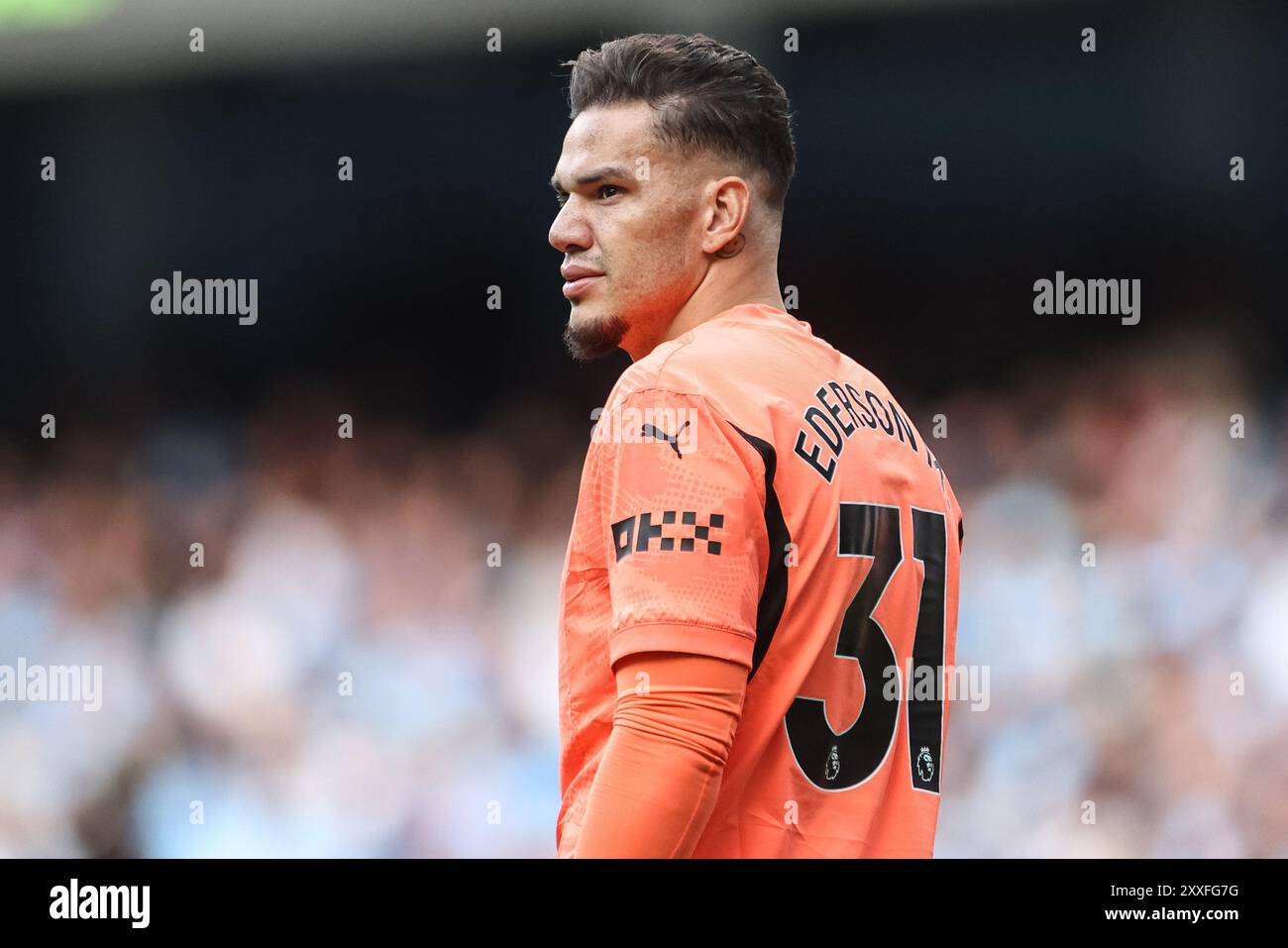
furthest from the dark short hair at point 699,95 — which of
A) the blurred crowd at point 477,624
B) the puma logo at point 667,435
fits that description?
the blurred crowd at point 477,624

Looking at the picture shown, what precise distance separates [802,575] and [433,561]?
349 cm

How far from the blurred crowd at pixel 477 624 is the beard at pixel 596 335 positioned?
289 centimetres

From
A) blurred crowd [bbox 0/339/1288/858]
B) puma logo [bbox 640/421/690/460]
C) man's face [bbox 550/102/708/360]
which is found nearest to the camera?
puma logo [bbox 640/421/690/460]

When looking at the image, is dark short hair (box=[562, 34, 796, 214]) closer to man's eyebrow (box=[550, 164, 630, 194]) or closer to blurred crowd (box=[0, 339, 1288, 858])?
man's eyebrow (box=[550, 164, 630, 194])

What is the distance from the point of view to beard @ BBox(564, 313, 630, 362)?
74.2 inches

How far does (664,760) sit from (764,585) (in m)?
0.25

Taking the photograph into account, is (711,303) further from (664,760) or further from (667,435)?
(664,760)

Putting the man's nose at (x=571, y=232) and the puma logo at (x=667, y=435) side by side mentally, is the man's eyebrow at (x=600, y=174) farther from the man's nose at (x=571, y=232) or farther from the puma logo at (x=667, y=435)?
the puma logo at (x=667, y=435)

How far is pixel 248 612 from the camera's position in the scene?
4.85 m

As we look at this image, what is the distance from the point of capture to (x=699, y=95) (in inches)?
74.1

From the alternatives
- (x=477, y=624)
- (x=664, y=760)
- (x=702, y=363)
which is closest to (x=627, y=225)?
(x=702, y=363)

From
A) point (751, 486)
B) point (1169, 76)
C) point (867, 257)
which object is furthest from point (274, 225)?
point (751, 486)

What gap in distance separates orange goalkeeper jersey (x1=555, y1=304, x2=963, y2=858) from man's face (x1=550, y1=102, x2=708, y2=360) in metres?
0.19

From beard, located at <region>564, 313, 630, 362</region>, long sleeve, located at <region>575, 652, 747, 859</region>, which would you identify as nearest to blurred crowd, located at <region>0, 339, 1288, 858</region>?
beard, located at <region>564, 313, 630, 362</region>
